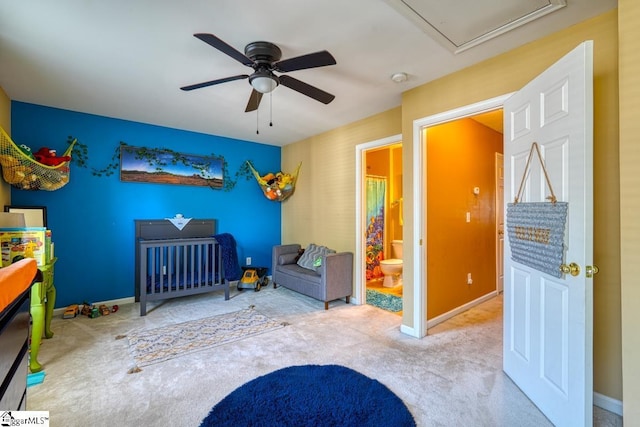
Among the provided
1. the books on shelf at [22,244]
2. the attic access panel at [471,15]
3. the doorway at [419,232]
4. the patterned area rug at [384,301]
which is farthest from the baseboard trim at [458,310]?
the books on shelf at [22,244]

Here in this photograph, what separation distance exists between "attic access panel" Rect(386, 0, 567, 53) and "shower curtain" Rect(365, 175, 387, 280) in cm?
294

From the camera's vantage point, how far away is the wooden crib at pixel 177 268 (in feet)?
11.4

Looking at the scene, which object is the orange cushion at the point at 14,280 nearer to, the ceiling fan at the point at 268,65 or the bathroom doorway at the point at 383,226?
the ceiling fan at the point at 268,65

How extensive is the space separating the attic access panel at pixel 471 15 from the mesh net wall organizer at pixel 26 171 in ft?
11.7

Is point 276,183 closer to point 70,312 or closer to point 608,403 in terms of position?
point 70,312

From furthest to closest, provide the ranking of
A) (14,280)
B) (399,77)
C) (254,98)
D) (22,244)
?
(399,77), (254,98), (22,244), (14,280)

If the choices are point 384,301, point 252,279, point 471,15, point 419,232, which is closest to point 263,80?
point 471,15

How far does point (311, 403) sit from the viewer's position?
1808mm

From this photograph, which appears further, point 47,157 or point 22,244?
point 47,157

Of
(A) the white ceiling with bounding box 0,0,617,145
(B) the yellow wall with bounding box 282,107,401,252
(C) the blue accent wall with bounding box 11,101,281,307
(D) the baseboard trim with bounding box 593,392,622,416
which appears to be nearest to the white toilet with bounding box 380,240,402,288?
(B) the yellow wall with bounding box 282,107,401,252

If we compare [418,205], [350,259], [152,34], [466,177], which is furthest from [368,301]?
[152,34]

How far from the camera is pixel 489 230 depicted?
404 centimetres

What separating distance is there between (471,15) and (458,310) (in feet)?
9.73

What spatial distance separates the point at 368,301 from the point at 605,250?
2.65 metres
